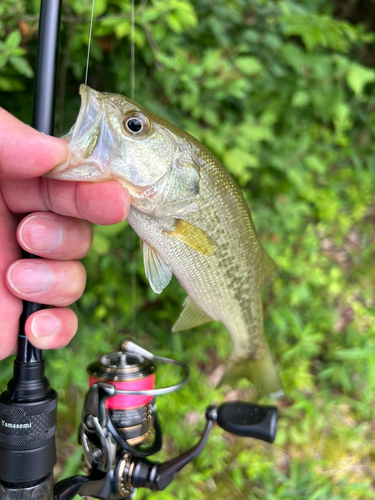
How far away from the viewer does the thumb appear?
80cm

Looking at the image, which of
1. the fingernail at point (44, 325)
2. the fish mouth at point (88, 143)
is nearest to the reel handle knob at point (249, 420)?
the fingernail at point (44, 325)

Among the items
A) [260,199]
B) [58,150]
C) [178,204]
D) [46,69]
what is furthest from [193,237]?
[260,199]

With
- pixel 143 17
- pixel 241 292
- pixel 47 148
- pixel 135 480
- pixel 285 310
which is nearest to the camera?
pixel 47 148

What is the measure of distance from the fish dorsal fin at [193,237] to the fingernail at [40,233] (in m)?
0.34

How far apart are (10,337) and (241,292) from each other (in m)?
0.80

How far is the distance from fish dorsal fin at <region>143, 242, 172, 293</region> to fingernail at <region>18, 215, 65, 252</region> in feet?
0.90

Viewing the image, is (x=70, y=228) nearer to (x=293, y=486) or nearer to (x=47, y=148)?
(x=47, y=148)

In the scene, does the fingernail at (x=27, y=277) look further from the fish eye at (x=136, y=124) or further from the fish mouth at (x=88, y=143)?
the fish eye at (x=136, y=124)

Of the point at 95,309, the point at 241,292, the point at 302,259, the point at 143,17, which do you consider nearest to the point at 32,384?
the point at 241,292

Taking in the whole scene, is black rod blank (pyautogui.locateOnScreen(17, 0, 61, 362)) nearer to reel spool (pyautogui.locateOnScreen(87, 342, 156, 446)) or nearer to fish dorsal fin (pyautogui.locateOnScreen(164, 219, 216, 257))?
reel spool (pyautogui.locateOnScreen(87, 342, 156, 446))

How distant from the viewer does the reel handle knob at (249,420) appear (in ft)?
3.64

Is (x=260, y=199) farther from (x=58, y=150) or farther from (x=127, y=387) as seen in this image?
(x=58, y=150)

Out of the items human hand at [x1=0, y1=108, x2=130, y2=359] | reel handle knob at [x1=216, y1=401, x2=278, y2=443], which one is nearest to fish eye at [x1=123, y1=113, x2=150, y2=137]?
human hand at [x1=0, y1=108, x2=130, y2=359]

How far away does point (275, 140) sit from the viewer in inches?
94.3
